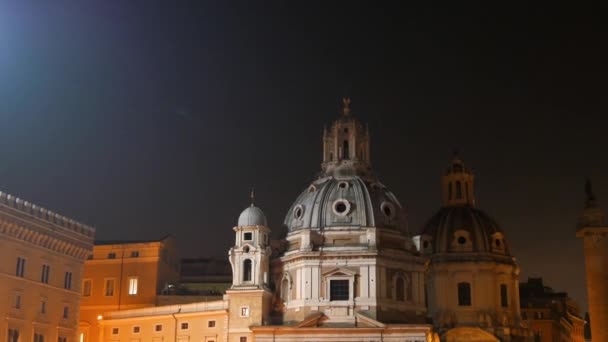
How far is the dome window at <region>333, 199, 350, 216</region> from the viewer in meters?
73.8

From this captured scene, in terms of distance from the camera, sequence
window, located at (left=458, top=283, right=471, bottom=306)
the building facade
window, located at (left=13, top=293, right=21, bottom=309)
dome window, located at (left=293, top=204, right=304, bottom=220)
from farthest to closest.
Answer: the building facade
window, located at (left=458, top=283, right=471, bottom=306)
dome window, located at (left=293, top=204, right=304, bottom=220)
window, located at (left=13, top=293, right=21, bottom=309)

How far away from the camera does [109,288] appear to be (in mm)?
83688

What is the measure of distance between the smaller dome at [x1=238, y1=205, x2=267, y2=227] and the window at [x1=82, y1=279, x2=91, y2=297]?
18845mm

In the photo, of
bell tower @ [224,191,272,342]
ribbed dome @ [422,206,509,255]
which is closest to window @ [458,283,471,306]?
ribbed dome @ [422,206,509,255]

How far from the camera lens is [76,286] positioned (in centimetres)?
7288

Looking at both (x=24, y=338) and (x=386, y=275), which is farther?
(x=386, y=275)

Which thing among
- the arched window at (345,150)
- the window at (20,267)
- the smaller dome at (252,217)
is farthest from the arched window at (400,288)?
the window at (20,267)

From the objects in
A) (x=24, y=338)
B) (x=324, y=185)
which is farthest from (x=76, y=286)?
(x=324, y=185)

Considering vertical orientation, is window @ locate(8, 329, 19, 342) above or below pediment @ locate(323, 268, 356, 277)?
below

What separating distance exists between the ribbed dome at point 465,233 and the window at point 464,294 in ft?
10.9

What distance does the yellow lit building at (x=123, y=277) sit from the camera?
82.6 meters

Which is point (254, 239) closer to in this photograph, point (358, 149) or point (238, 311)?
point (238, 311)

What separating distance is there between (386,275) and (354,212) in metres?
5.84

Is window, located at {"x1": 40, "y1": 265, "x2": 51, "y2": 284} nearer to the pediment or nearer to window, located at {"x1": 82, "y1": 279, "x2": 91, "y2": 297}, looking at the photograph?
window, located at {"x1": 82, "y1": 279, "x2": 91, "y2": 297}
